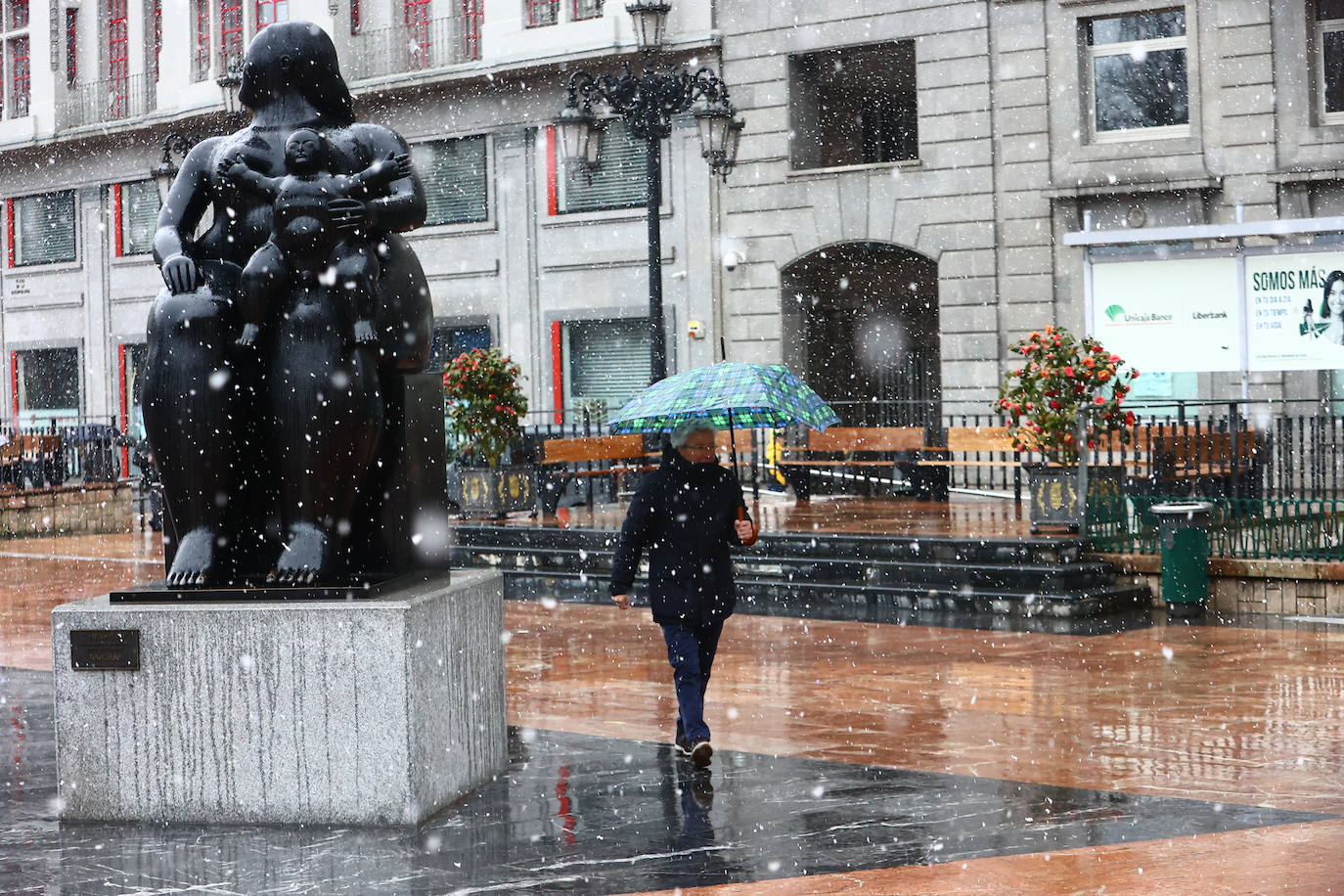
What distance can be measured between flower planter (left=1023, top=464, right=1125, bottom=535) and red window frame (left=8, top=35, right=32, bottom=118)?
26301 millimetres

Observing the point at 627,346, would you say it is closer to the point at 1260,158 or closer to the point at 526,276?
the point at 526,276

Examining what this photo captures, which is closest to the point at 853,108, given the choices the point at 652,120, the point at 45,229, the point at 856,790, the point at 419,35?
the point at 419,35

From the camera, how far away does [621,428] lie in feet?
44.0

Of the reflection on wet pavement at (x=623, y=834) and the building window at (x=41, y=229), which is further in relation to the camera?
the building window at (x=41, y=229)

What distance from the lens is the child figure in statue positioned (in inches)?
266

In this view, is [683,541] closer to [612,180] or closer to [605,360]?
[605,360]

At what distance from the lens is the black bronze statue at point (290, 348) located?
675 cm

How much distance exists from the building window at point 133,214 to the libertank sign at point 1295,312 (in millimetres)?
20940

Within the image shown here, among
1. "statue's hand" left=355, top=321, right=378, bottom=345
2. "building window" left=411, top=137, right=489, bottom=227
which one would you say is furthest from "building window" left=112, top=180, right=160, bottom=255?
"statue's hand" left=355, top=321, right=378, bottom=345

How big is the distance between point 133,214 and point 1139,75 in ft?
64.0

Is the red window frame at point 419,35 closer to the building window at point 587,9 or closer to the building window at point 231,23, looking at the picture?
the building window at point 587,9

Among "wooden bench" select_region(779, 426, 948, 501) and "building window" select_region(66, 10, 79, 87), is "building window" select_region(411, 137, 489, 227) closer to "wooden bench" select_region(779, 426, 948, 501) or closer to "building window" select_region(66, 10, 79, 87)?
"wooden bench" select_region(779, 426, 948, 501)

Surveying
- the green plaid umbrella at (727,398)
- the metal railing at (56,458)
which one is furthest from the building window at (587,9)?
the green plaid umbrella at (727,398)

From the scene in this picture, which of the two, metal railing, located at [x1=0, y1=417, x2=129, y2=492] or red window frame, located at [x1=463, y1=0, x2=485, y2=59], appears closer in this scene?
metal railing, located at [x1=0, y1=417, x2=129, y2=492]
